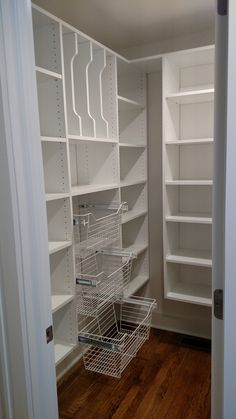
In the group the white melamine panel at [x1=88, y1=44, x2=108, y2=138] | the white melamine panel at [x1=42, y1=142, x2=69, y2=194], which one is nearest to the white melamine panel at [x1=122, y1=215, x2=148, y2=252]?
the white melamine panel at [x1=88, y1=44, x2=108, y2=138]

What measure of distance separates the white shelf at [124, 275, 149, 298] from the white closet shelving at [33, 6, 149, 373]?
0.01 metres

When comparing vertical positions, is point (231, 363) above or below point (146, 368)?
above

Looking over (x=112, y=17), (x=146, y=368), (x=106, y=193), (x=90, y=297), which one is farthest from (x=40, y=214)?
(x=146, y=368)

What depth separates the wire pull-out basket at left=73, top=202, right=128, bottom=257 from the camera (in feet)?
7.29

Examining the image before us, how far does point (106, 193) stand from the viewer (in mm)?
2434

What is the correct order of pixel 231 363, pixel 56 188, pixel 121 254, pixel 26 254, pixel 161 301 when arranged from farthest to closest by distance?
pixel 161 301 < pixel 121 254 < pixel 56 188 < pixel 26 254 < pixel 231 363

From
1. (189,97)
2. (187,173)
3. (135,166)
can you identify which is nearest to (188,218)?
(187,173)

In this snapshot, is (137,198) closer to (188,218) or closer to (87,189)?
(188,218)

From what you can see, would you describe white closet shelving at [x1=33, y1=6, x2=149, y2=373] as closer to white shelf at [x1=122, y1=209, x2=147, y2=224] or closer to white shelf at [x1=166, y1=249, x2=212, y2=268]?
white shelf at [x1=122, y1=209, x2=147, y2=224]

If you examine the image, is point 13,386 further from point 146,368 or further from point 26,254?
point 146,368

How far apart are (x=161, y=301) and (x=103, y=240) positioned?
1.21 meters

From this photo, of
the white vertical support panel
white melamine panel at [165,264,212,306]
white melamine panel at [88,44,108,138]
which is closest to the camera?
the white vertical support panel

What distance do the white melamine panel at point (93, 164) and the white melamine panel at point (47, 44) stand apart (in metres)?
0.71

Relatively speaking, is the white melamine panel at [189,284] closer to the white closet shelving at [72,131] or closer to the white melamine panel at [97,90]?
the white closet shelving at [72,131]
